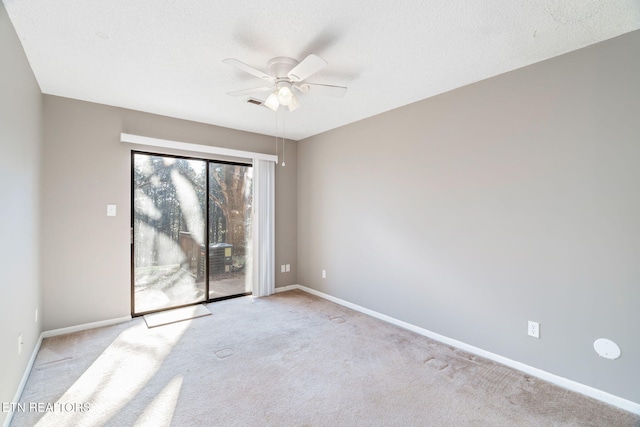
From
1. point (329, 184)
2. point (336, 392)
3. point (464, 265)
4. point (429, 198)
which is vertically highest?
point (329, 184)

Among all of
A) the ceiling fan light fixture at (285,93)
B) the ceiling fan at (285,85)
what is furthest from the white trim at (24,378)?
the ceiling fan light fixture at (285,93)

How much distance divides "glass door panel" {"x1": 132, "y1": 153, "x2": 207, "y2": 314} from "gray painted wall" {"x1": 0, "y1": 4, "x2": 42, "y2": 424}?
1.00 metres

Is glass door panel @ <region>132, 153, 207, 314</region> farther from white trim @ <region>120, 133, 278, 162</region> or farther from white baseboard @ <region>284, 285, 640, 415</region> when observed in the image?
white baseboard @ <region>284, 285, 640, 415</region>

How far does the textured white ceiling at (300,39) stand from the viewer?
1.79 meters

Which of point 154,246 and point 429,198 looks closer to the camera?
point 429,198

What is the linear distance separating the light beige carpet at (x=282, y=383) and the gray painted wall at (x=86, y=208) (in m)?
0.35

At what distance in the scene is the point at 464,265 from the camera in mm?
2848

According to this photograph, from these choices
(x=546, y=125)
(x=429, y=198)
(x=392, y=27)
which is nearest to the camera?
(x=392, y=27)

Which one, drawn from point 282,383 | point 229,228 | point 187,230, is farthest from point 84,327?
point 282,383

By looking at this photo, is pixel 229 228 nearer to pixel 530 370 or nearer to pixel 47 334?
pixel 47 334

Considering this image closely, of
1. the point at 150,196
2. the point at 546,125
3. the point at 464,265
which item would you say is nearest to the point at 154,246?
the point at 150,196

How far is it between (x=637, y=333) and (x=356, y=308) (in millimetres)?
2603

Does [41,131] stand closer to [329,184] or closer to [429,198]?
[329,184]

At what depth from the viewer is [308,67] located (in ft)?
6.73
